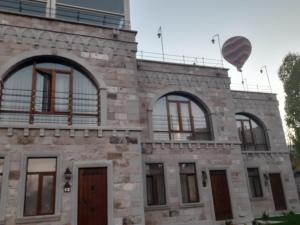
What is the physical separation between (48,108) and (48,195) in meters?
2.74

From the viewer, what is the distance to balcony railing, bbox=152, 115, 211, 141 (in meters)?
10.8

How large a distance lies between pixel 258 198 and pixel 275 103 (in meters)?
6.24

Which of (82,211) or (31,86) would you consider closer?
(82,211)

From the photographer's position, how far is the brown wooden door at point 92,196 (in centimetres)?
696

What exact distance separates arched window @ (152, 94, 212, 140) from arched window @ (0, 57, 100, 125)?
3.57 m

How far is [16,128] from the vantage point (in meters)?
7.03

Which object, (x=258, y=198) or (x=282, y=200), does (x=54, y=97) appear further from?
(x=282, y=200)

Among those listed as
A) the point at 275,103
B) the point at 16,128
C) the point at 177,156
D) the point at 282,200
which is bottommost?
the point at 282,200

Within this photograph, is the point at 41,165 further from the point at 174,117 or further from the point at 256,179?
the point at 256,179

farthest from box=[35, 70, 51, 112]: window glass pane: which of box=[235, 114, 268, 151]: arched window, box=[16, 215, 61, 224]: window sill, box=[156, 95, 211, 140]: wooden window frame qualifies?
box=[235, 114, 268, 151]: arched window

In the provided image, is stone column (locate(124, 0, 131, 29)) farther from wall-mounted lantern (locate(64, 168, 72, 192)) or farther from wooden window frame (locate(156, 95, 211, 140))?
wall-mounted lantern (locate(64, 168, 72, 192))

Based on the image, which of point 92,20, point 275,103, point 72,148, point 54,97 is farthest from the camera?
point 275,103

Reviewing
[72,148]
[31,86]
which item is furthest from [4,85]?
[72,148]

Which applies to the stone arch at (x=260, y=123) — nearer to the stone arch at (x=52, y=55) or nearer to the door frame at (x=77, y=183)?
A: the stone arch at (x=52, y=55)
